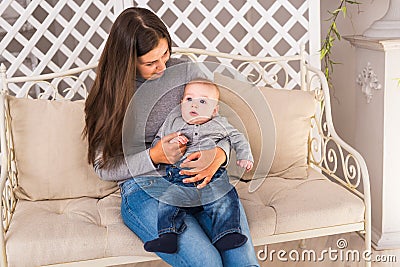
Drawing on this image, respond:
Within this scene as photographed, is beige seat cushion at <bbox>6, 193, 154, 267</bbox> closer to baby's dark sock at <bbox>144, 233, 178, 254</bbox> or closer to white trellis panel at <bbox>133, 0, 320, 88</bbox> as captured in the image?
baby's dark sock at <bbox>144, 233, 178, 254</bbox>

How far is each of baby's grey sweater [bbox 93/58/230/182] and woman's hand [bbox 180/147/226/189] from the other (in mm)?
83

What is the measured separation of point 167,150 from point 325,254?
3.47ft

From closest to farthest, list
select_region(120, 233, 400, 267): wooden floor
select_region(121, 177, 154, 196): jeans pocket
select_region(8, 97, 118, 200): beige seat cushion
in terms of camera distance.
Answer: select_region(121, 177, 154, 196): jeans pocket, select_region(8, 97, 118, 200): beige seat cushion, select_region(120, 233, 400, 267): wooden floor

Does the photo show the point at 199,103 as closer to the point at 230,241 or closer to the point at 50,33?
the point at 230,241

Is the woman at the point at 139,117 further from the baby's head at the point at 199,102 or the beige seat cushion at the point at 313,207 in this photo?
the beige seat cushion at the point at 313,207

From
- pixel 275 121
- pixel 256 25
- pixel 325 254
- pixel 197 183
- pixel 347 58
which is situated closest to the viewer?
pixel 197 183

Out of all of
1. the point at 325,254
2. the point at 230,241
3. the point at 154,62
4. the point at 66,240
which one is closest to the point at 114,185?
the point at 66,240

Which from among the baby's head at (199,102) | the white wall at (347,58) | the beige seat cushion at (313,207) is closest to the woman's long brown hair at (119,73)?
the baby's head at (199,102)

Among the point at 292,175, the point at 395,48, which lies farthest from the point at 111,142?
the point at 395,48

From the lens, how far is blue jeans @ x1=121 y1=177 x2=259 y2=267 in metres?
1.81

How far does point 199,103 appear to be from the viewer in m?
2.03

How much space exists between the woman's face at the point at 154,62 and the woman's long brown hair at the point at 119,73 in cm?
2

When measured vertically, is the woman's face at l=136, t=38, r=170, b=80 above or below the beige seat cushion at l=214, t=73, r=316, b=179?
above

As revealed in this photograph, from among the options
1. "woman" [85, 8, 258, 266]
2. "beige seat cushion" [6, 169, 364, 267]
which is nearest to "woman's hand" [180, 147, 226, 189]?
"woman" [85, 8, 258, 266]
